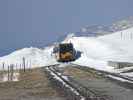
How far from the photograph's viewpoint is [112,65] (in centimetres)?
6912

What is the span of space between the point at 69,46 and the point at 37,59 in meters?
19.3

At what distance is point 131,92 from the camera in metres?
27.5

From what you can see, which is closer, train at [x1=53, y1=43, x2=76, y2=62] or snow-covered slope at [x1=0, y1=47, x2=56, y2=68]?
train at [x1=53, y1=43, x2=76, y2=62]

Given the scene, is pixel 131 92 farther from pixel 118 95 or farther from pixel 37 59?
pixel 37 59

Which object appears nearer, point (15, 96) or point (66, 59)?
point (15, 96)

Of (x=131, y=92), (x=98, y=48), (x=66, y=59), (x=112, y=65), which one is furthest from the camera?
(x=98, y=48)

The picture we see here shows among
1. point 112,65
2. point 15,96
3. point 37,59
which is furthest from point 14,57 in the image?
point 15,96

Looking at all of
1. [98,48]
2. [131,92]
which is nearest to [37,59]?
[98,48]

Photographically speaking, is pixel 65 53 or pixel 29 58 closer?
pixel 65 53

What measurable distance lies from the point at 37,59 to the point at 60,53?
818 inches

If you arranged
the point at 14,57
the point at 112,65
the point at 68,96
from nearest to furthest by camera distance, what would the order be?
the point at 68,96 → the point at 112,65 → the point at 14,57

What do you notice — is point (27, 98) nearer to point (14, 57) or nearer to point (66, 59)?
point (66, 59)

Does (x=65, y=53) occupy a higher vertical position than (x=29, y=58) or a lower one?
higher

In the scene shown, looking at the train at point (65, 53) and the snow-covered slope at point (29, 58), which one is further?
the snow-covered slope at point (29, 58)
